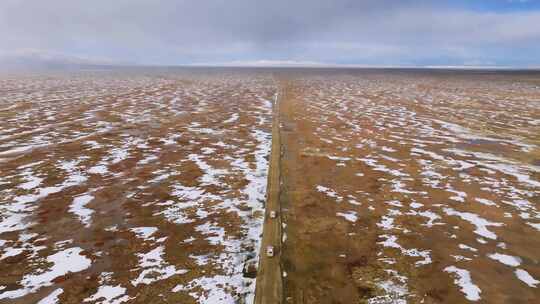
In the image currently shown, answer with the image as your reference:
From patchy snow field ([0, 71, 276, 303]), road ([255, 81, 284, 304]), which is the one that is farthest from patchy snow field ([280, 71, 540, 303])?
patchy snow field ([0, 71, 276, 303])

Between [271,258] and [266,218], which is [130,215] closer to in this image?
[266,218]

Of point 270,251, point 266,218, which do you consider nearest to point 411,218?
point 266,218

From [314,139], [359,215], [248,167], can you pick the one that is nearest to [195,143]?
[248,167]

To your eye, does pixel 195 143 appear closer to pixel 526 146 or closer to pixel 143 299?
pixel 143 299

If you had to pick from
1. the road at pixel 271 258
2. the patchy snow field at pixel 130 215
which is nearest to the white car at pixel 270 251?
the road at pixel 271 258

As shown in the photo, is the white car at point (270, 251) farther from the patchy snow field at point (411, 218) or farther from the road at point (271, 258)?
the patchy snow field at point (411, 218)
